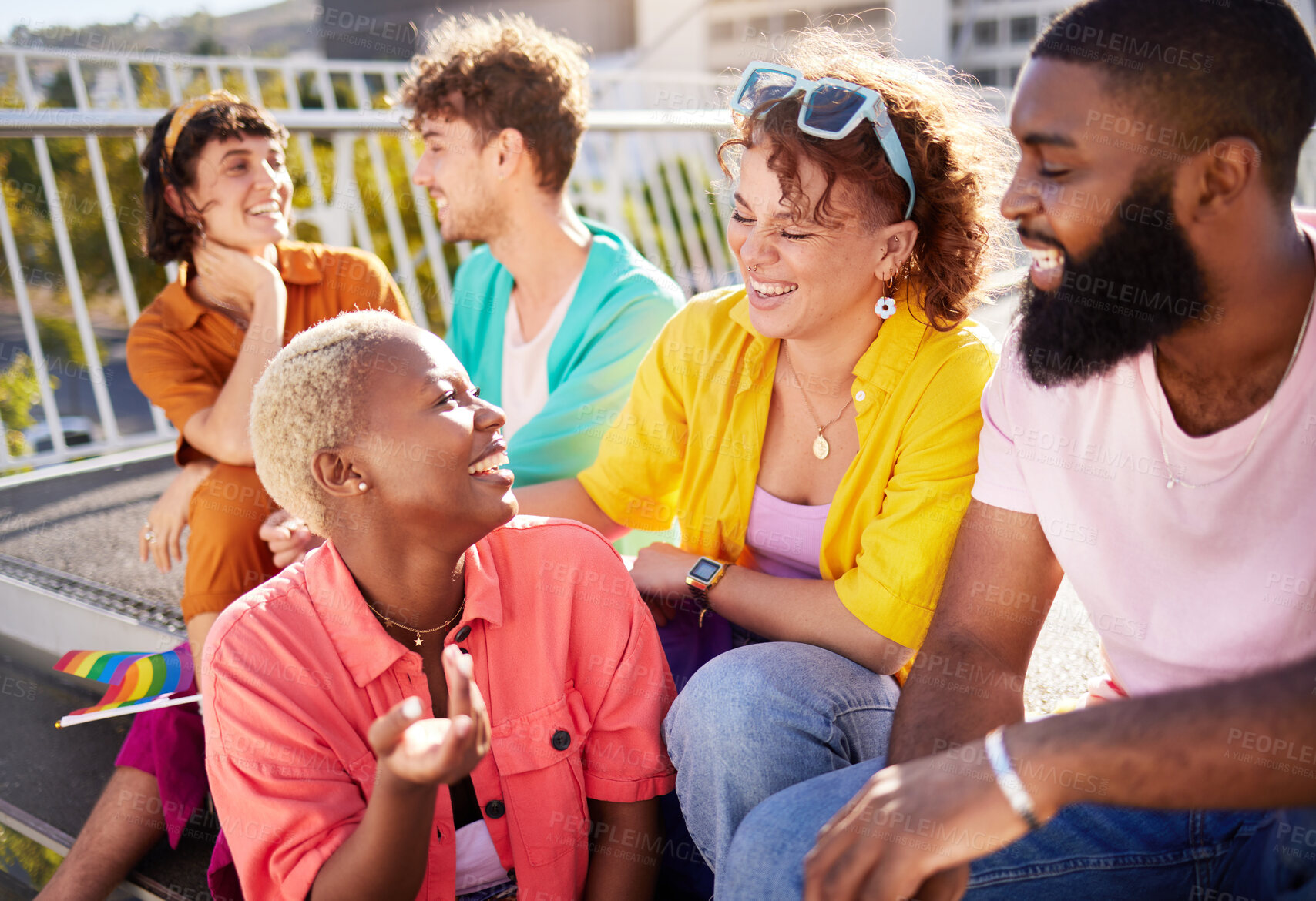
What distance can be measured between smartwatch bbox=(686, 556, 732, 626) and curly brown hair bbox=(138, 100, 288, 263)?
1762 millimetres

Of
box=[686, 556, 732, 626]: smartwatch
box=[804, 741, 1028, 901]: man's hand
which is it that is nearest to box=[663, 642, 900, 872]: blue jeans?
box=[686, 556, 732, 626]: smartwatch

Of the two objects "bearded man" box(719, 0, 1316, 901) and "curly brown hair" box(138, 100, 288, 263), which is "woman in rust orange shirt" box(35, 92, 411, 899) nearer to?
"curly brown hair" box(138, 100, 288, 263)

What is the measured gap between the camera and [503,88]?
298 cm

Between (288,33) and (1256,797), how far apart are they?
133 feet

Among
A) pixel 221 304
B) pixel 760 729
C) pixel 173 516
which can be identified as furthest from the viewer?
pixel 221 304

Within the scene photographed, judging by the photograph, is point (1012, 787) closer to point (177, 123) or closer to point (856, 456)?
point (856, 456)

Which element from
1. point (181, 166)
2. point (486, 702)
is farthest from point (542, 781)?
point (181, 166)

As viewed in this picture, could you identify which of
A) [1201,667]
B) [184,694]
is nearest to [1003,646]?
[1201,667]

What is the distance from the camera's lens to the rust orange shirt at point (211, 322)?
269 centimetres

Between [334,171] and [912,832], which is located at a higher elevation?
[334,171]

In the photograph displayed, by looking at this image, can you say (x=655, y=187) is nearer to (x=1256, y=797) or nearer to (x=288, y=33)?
(x=1256, y=797)

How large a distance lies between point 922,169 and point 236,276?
1.85 metres

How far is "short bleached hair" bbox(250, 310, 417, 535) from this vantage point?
5.42 ft

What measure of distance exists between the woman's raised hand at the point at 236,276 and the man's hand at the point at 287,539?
2.35ft
